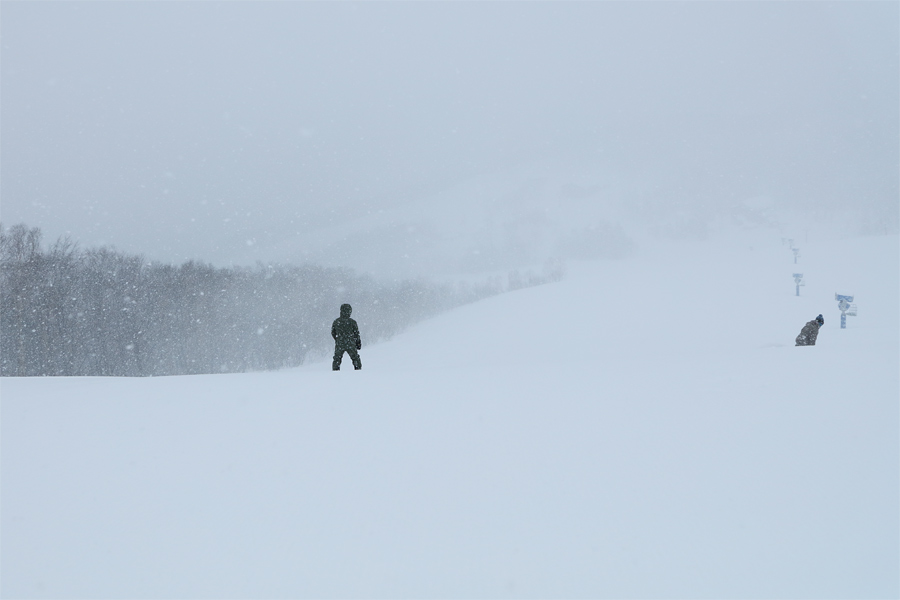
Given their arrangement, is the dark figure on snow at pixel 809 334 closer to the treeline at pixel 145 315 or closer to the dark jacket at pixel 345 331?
the dark jacket at pixel 345 331

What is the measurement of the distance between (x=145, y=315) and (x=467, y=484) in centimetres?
4262

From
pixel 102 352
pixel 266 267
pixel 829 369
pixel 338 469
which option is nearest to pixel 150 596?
pixel 338 469

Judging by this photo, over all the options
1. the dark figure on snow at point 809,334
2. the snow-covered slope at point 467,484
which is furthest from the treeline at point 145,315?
the dark figure on snow at point 809,334

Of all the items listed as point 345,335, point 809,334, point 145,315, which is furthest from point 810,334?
point 145,315

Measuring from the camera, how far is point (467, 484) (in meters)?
4.20

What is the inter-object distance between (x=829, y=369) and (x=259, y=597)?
8.05 m

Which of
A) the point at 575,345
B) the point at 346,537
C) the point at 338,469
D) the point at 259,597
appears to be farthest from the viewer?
the point at 575,345

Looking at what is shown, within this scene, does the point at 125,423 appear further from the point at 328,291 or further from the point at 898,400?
the point at 328,291

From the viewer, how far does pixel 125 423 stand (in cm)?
561

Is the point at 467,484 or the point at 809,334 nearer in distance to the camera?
the point at 467,484

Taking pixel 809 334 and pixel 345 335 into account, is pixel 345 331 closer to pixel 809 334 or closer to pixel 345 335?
pixel 345 335

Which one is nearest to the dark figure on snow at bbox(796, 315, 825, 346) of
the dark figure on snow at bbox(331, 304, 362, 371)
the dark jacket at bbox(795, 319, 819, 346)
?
the dark jacket at bbox(795, 319, 819, 346)

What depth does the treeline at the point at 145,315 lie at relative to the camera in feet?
101

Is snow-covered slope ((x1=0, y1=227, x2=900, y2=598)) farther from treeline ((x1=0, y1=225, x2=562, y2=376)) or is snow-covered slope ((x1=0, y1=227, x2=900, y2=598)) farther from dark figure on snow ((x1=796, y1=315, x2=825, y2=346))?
treeline ((x1=0, y1=225, x2=562, y2=376))
